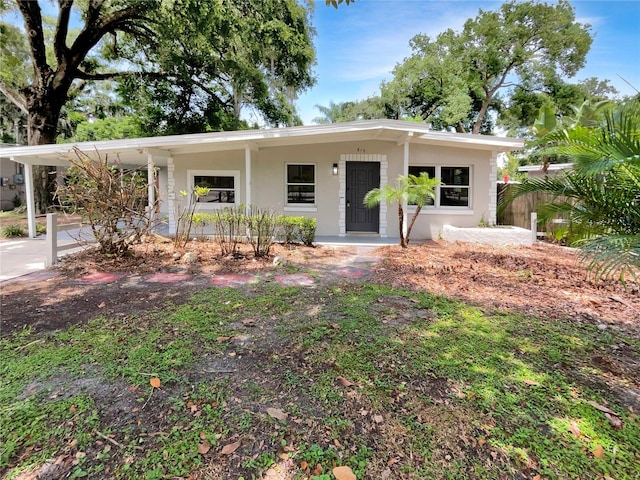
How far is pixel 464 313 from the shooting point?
4.14 metres

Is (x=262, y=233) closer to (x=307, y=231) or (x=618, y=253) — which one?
(x=307, y=231)

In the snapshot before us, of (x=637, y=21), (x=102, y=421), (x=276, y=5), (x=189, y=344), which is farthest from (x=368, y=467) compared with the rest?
(x=276, y=5)

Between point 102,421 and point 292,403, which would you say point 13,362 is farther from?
point 292,403

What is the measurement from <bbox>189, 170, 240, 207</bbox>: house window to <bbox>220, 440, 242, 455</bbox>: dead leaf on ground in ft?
29.4

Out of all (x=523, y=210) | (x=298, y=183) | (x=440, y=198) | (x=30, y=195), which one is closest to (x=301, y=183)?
(x=298, y=183)

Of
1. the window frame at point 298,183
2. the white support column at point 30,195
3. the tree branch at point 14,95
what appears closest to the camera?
the white support column at point 30,195

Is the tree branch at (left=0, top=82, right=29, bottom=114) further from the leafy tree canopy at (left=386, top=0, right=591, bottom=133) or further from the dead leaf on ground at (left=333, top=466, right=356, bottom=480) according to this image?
the leafy tree canopy at (left=386, top=0, right=591, bottom=133)

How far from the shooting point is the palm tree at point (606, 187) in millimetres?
2764

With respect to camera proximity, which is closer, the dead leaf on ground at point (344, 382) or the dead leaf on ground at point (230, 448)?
the dead leaf on ground at point (230, 448)

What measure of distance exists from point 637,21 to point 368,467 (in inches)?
437

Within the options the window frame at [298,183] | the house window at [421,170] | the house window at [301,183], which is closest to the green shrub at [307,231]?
the window frame at [298,183]

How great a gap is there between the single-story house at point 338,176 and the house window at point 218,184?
0.03m

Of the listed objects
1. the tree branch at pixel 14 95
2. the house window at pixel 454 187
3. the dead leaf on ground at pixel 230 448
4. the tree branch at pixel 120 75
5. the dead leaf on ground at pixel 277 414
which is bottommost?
the dead leaf on ground at pixel 230 448

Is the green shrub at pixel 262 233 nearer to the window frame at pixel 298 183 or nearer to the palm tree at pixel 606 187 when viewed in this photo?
the window frame at pixel 298 183
